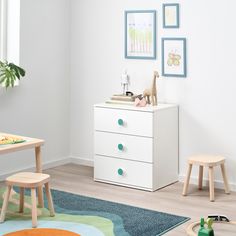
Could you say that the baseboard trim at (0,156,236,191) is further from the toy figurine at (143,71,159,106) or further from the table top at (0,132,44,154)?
the table top at (0,132,44,154)

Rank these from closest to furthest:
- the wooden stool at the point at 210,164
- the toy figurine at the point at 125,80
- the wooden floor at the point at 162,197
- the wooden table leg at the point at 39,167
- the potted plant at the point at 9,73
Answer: the wooden table leg at the point at 39,167 → the wooden floor at the point at 162,197 → the wooden stool at the point at 210,164 → the potted plant at the point at 9,73 → the toy figurine at the point at 125,80

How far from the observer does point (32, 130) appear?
5.82m

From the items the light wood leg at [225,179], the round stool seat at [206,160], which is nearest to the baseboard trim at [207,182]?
the light wood leg at [225,179]

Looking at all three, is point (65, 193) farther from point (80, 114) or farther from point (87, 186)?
point (80, 114)

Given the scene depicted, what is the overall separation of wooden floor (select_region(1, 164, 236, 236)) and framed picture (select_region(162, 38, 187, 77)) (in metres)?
1.04

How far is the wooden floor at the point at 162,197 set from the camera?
4.62 m

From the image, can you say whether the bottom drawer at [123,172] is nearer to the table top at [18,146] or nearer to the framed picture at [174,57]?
the framed picture at [174,57]

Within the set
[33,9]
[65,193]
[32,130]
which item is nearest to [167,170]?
[65,193]

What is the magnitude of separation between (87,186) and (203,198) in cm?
108

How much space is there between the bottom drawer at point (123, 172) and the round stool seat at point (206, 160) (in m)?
0.40

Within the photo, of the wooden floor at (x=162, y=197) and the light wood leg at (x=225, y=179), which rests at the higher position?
the light wood leg at (x=225, y=179)

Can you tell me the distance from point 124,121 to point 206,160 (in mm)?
826

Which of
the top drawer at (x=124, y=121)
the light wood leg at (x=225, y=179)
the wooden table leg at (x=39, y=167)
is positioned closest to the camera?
the wooden table leg at (x=39, y=167)

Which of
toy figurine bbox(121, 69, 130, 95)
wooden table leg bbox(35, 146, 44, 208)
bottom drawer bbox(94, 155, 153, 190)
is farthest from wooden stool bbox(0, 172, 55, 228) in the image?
toy figurine bbox(121, 69, 130, 95)
